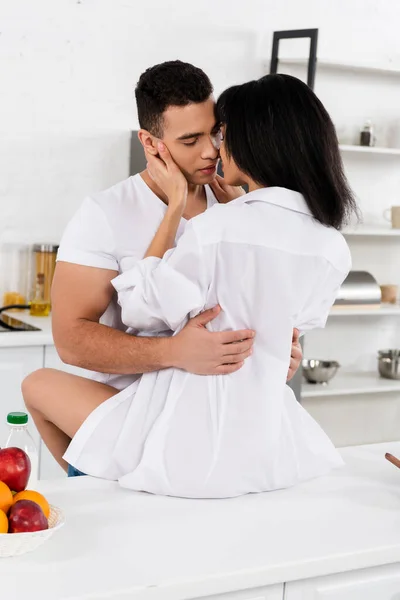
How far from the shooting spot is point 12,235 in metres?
3.82

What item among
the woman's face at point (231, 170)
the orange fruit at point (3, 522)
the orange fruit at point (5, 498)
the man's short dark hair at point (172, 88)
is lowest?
the orange fruit at point (3, 522)

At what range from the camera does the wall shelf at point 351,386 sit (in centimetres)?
425

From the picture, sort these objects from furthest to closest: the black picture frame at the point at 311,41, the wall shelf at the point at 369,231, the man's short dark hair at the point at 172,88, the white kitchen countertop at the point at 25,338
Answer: the wall shelf at the point at 369,231, the black picture frame at the point at 311,41, the white kitchen countertop at the point at 25,338, the man's short dark hair at the point at 172,88

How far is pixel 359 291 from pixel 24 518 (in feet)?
10.5

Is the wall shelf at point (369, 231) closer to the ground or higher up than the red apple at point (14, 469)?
higher up

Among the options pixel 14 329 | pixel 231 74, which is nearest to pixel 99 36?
pixel 231 74

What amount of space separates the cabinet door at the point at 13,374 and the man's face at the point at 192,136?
135 cm

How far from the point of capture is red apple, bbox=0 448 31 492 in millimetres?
1403

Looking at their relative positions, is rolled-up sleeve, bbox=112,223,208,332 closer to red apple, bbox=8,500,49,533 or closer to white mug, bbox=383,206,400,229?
red apple, bbox=8,500,49,533

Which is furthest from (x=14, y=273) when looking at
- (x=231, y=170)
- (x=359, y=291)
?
(x=231, y=170)

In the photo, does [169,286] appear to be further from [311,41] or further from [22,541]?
[311,41]


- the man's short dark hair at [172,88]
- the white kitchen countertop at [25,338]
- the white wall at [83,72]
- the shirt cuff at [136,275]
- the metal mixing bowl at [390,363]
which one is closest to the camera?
the shirt cuff at [136,275]

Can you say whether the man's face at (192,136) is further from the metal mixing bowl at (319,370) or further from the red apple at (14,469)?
the metal mixing bowl at (319,370)

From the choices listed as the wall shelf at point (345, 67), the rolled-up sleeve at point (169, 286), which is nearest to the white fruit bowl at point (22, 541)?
the rolled-up sleeve at point (169, 286)
